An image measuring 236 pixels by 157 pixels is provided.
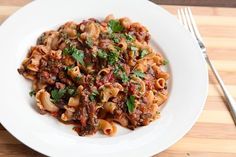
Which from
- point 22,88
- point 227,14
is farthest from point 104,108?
point 227,14

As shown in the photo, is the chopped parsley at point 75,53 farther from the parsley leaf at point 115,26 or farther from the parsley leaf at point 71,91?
the parsley leaf at point 115,26

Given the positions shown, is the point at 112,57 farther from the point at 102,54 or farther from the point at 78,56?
the point at 78,56

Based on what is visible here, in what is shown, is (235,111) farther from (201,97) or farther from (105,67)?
(105,67)

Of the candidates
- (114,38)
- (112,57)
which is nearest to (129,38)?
(114,38)

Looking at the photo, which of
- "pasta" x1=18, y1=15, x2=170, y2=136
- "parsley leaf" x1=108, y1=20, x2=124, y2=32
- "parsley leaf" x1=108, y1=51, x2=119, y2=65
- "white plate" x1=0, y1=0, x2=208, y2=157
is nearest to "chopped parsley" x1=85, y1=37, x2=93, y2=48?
"pasta" x1=18, y1=15, x2=170, y2=136

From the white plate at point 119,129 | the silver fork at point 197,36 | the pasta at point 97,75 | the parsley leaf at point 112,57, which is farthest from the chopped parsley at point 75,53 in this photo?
the silver fork at point 197,36

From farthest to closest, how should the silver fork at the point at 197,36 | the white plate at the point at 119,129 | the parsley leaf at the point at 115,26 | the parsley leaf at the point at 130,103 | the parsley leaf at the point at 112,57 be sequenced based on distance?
the parsley leaf at the point at 115,26, the silver fork at the point at 197,36, the parsley leaf at the point at 112,57, the parsley leaf at the point at 130,103, the white plate at the point at 119,129

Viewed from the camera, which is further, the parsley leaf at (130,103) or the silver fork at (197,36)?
the silver fork at (197,36)
